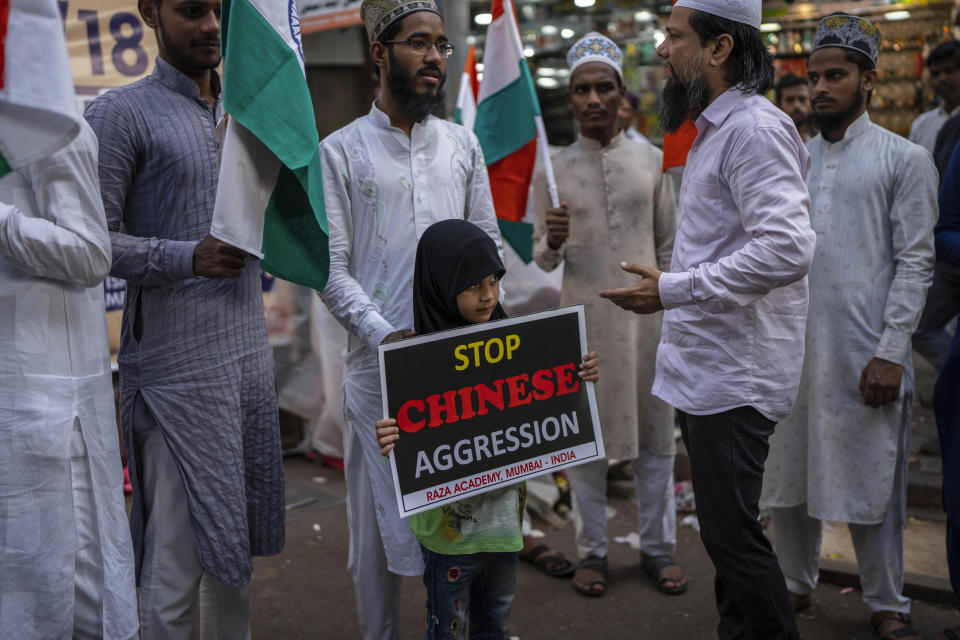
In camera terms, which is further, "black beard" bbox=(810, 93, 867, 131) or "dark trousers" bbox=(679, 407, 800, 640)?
"black beard" bbox=(810, 93, 867, 131)

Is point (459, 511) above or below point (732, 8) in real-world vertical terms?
below

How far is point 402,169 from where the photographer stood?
3074 millimetres

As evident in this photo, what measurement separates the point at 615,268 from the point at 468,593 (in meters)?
1.96

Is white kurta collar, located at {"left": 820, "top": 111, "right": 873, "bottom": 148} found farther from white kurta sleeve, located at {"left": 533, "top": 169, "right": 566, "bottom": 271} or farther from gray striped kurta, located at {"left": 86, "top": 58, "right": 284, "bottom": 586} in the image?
gray striped kurta, located at {"left": 86, "top": 58, "right": 284, "bottom": 586}

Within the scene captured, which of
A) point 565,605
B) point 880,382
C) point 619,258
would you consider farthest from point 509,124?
point 565,605

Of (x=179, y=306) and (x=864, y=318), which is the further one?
(x=864, y=318)

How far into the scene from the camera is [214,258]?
2426 millimetres

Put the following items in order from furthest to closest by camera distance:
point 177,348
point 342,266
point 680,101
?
point 342,266 → point 680,101 → point 177,348

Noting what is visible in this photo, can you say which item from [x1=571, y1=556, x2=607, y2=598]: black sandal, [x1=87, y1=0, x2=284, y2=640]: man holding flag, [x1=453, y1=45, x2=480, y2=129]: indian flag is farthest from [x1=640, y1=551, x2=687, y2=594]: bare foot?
[x1=453, y1=45, x2=480, y2=129]: indian flag

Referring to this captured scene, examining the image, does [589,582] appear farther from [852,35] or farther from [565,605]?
[852,35]

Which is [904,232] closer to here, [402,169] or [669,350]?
[669,350]

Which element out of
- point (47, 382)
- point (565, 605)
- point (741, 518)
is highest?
point (47, 382)

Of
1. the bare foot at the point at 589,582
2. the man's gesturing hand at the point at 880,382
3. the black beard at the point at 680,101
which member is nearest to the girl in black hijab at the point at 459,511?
the black beard at the point at 680,101

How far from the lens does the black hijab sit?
260 cm
